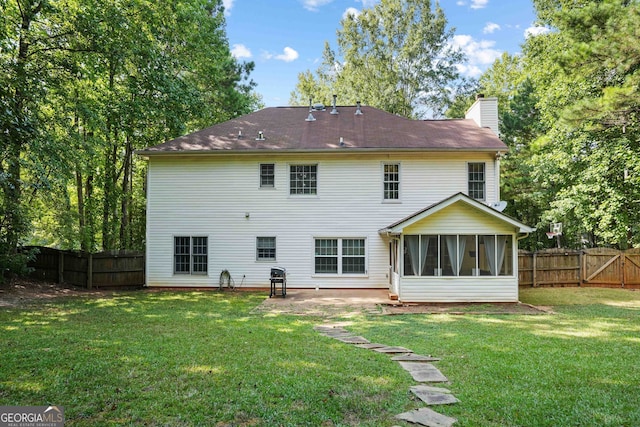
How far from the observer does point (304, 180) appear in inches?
617

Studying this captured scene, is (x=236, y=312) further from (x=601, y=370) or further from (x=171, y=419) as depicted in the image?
(x=601, y=370)

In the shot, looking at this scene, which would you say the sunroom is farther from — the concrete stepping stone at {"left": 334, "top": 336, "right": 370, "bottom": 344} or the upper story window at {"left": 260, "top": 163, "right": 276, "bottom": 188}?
the upper story window at {"left": 260, "top": 163, "right": 276, "bottom": 188}

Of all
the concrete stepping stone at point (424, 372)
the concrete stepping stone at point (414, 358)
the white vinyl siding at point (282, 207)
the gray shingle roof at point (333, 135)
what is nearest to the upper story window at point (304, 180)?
the white vinyl siding at point (282, 207)

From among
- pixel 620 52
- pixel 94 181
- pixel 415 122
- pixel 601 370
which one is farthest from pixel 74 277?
pixel 620 52

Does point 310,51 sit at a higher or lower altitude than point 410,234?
higher

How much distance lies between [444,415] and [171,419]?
2.76m

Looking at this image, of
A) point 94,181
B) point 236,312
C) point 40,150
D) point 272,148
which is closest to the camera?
point 40,150

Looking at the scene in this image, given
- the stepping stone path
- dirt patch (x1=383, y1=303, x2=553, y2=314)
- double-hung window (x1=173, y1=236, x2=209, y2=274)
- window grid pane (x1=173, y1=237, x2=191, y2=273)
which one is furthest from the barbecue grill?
the stepping stone path

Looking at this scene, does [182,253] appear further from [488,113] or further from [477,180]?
[488,113]

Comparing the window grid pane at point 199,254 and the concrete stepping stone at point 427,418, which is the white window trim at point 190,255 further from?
the concrete stepping stone at point 427,418

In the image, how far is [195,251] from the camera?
1577 cm

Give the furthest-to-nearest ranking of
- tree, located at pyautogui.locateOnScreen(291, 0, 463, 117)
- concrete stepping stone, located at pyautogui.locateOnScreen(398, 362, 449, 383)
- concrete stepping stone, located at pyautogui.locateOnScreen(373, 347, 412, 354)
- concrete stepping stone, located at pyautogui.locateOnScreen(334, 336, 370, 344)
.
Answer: tree, located at pyautogui.locateOnScreen(291, 0, 463, 117) < concrete stepping stone, located at pyautogui.locateOnScreen(334, 336, 370, 344) < concrete stepping stone, located at pyautogui.locateOnScreen(373, 347, 412, 354) < concrete stepping stone, located at pyautogui.locateOnScreen(398, 362, 449, 383)

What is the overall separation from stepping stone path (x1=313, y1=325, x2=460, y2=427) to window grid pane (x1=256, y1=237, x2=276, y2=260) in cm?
751

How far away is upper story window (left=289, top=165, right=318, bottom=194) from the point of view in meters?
15.6
